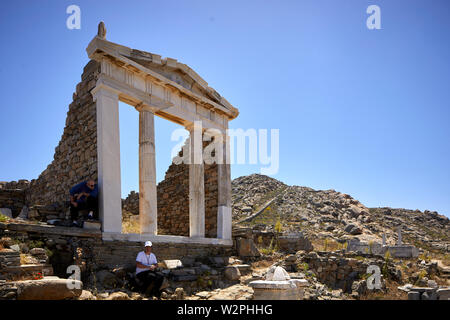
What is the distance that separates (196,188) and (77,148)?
3849 millimetres

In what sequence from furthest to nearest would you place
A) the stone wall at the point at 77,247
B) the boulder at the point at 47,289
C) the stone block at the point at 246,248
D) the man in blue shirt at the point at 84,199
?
the stone block at the point at 246,248 < the man in blue shirt at the point at 84,199 < the stone wall at the point at 77,247 < the boulder at the point at 47,289

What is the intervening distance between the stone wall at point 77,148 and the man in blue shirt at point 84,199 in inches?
21.0

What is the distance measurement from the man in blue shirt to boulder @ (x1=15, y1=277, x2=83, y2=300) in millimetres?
3319

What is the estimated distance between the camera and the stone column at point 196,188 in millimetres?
12195

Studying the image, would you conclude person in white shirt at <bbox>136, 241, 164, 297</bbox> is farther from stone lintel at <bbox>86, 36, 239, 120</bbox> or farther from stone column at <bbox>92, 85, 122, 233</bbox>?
stone lintel at <bbox>86, 36, 239, 120</bbox>

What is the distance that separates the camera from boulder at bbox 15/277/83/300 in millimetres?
5406

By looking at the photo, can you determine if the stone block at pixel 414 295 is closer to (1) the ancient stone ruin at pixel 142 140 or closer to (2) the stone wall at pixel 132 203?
(1) the ancient stone ruin at pixel 142 140

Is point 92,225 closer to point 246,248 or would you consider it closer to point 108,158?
point 108,158

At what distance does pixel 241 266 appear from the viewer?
11141 mm

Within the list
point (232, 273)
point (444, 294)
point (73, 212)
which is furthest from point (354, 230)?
point (73, 212)

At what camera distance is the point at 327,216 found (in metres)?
29.9

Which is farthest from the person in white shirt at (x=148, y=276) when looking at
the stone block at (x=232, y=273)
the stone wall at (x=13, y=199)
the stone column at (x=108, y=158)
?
the stone wall at (x=13, y=199)
